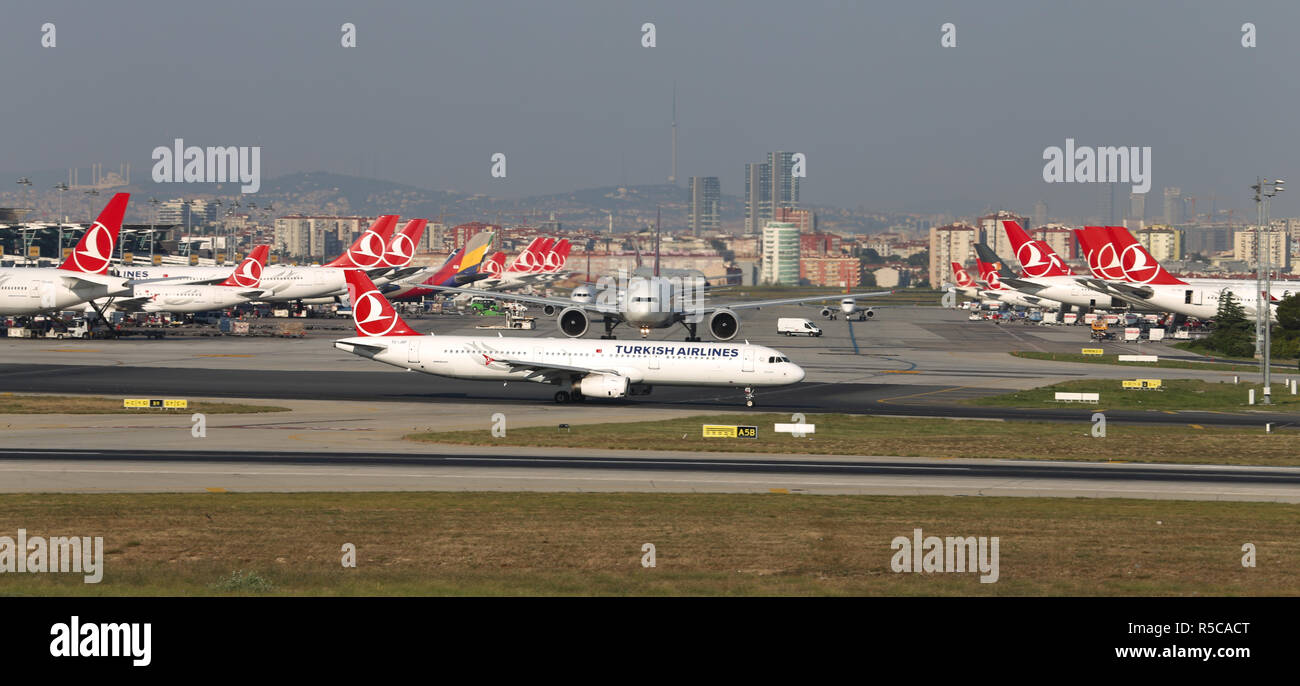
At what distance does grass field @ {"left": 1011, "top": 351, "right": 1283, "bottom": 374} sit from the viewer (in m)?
91.2

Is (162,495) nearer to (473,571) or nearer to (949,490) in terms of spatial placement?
(473,571)

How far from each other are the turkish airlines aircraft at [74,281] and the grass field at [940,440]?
67.8m

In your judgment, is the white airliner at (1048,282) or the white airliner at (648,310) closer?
the white airliner at (648,310)

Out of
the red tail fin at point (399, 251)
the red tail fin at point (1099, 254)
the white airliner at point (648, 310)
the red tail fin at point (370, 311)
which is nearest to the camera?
the red tail fin at point (370, 311)

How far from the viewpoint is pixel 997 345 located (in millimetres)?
115500

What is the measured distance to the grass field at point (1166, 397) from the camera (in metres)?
66.8

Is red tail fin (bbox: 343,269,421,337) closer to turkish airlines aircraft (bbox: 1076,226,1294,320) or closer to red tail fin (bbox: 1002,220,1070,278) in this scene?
turkish airlines aircraft (bbox: 1076,226,1294,320)

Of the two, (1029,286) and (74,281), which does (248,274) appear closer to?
(74,281)

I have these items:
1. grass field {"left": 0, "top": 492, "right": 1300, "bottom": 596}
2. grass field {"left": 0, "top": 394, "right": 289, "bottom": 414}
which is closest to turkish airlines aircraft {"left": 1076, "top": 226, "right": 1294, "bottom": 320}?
grass field {"left": 0, "top": 492, "right": 1300, "bottom": 596}

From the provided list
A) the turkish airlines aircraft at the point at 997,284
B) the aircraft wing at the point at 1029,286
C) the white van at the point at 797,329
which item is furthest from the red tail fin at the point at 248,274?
the turkish airlines aircraft at the point at 997,284

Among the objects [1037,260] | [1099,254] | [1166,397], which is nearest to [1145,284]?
[1099,254]

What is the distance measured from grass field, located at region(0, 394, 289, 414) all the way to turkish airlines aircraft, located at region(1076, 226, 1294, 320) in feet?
305

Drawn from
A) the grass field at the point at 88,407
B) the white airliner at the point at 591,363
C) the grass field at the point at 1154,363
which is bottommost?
the grass field at the point at 88,407

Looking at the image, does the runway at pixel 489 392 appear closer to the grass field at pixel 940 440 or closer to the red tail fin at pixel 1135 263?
the grass field at pixel 940 440
